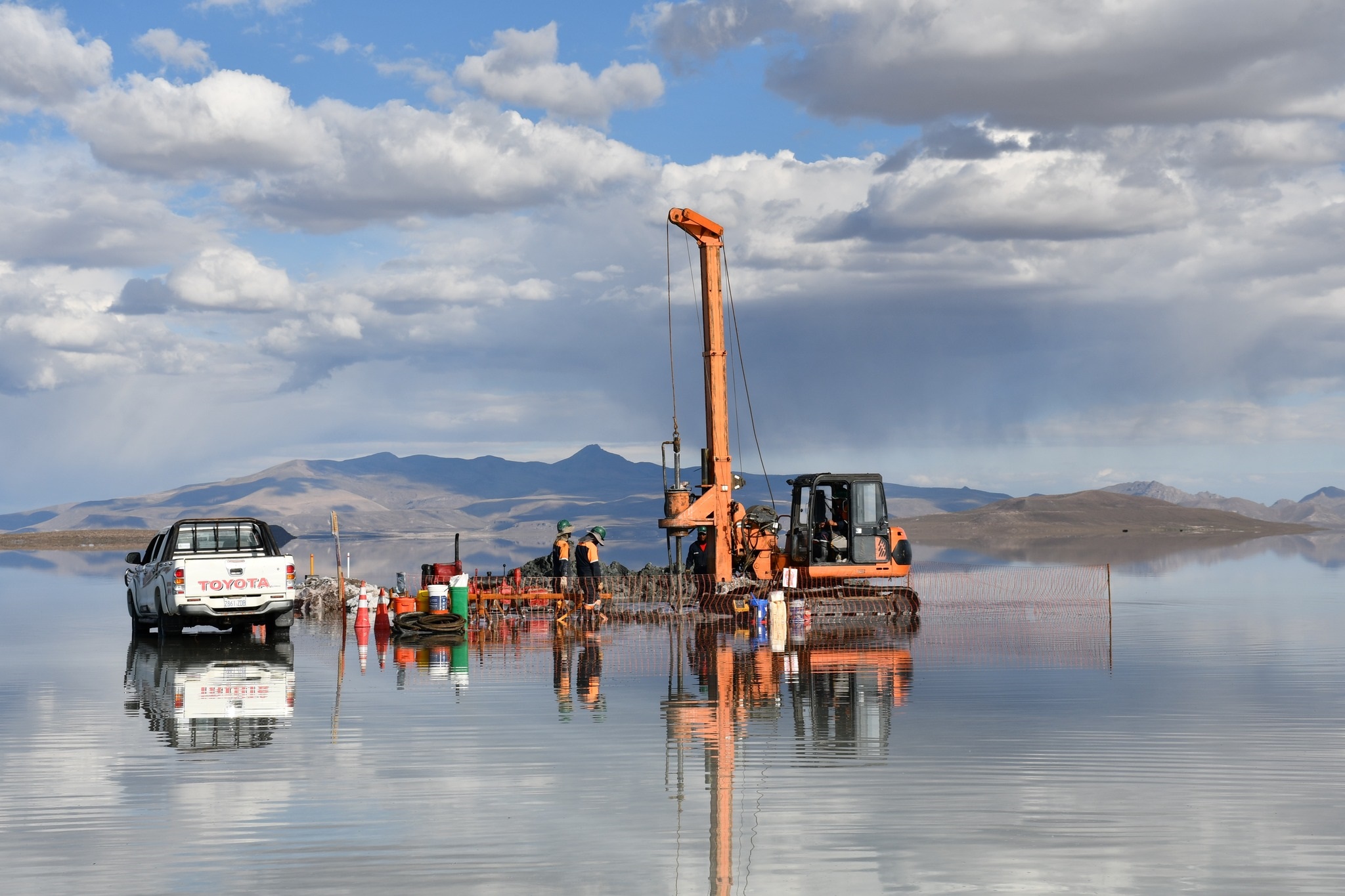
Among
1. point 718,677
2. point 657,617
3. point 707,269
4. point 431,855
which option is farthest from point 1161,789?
point 707,269

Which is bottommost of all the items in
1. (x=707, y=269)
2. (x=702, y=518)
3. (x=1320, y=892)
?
(x=1320, y=892)

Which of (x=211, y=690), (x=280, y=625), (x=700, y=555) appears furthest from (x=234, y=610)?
(x=700, y=555)

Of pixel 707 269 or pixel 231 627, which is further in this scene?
pixel 707 269

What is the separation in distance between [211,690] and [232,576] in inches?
237

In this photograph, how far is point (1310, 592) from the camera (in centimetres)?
3394

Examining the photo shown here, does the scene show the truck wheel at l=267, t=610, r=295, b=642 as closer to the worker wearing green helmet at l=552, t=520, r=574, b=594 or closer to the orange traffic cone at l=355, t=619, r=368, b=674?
the orange traffic cone at l=355, t=619, r=368, b=674

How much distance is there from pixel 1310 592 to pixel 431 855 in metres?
30.0

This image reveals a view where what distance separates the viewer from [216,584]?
72.5 feet

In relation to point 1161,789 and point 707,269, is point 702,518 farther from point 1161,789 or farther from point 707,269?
point 1161,789

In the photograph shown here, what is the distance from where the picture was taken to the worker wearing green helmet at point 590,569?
1024 inches

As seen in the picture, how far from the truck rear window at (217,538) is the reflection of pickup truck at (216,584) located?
20 mm

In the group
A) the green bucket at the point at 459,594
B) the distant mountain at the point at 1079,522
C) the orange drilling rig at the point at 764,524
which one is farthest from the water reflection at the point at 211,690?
the distant mountain at the point at 1079,522

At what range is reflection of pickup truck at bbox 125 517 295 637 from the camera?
22.1 metres

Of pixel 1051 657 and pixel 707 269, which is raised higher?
pixel 707 269
